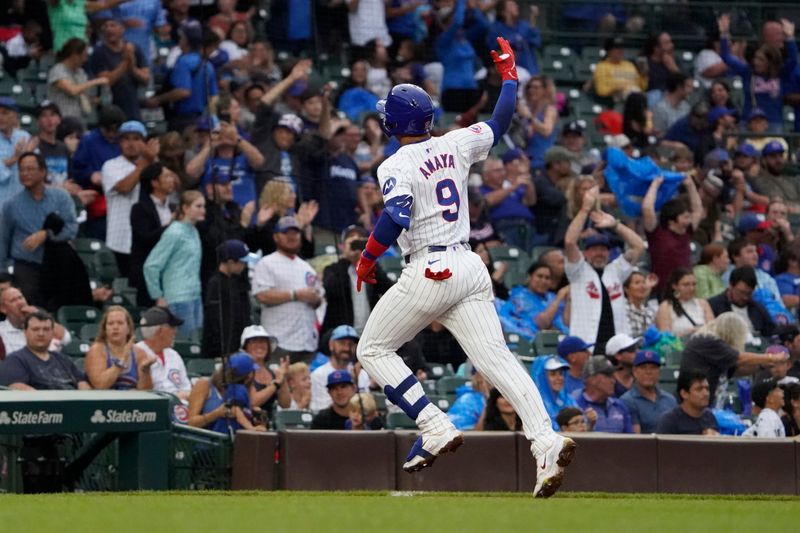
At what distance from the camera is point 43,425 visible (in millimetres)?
7977

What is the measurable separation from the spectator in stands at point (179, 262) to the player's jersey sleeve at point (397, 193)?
4.32m

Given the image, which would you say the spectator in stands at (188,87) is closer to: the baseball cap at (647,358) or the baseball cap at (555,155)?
the baseball cap at (555,155)

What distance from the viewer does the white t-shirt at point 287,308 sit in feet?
36.9

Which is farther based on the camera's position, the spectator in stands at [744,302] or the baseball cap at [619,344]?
the spectator in stands at [744,302]

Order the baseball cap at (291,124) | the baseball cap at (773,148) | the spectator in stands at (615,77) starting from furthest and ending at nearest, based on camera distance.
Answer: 1. the spectator in stands at (615,77)
2. the baseball cap at (773,148)
3. the baseball cap at (291,124)

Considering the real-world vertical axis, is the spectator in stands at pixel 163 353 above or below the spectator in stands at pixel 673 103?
below

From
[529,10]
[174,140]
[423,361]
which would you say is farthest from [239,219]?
[529,10]

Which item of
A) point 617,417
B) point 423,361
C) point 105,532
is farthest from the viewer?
point 423,361

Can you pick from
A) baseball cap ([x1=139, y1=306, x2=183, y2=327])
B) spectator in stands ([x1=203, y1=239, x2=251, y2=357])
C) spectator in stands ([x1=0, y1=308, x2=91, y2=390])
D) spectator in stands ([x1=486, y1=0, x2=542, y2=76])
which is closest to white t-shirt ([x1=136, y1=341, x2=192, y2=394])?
baseball cap ([x1=139, y1=306, x2=183, y2=327])

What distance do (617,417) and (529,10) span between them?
25.3 feet

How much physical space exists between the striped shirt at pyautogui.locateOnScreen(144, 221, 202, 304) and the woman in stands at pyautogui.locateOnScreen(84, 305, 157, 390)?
1.49m

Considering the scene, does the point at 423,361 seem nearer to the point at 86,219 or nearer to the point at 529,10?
the point at 86,219

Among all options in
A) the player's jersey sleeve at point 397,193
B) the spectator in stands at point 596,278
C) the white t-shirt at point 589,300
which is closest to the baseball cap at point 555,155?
the spectator in stands at point 596,278

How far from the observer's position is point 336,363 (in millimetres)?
10492
